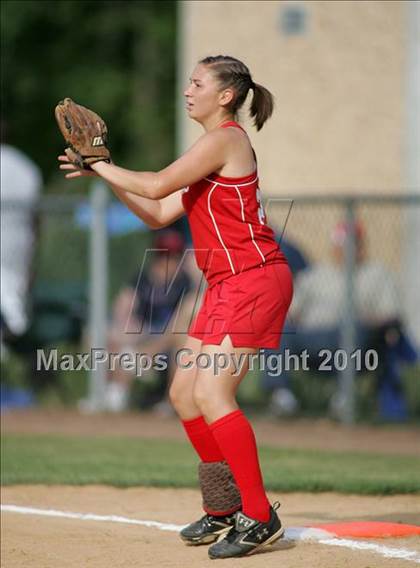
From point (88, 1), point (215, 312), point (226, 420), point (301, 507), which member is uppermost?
point (88, 1)

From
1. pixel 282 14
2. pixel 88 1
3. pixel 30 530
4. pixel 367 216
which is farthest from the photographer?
pixel 88 1

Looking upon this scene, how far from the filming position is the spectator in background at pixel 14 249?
41.5 feet

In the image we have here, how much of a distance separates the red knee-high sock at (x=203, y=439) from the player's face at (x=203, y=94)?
146 cm

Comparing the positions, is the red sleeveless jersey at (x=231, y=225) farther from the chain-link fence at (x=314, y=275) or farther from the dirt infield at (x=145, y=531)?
the chain-link fence at (x=314, y=275)

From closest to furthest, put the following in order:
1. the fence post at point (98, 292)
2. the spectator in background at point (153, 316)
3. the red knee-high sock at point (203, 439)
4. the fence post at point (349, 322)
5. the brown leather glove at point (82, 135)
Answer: the brown leather glove at point (82, 135)
the red knee-high sock at point (203, 439)
the fence post at point (349, 322)
the spectator in background at point (153, 316)
the fence post at point (98, 292)

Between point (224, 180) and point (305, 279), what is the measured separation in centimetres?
596

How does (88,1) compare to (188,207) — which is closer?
(188,207)

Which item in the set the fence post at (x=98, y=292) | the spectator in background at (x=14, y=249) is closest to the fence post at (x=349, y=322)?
the fence post at (x=98, y=292)

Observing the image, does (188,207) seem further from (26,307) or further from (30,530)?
(26,307)

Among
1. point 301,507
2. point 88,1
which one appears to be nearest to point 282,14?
point 301,507

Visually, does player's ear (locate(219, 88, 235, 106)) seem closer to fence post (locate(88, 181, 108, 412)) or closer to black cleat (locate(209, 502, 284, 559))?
black cleat (locate(209, 502, 284, 559))

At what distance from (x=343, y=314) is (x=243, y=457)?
6.01m

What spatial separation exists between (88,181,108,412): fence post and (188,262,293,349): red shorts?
6596 mm

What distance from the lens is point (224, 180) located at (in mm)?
5676
